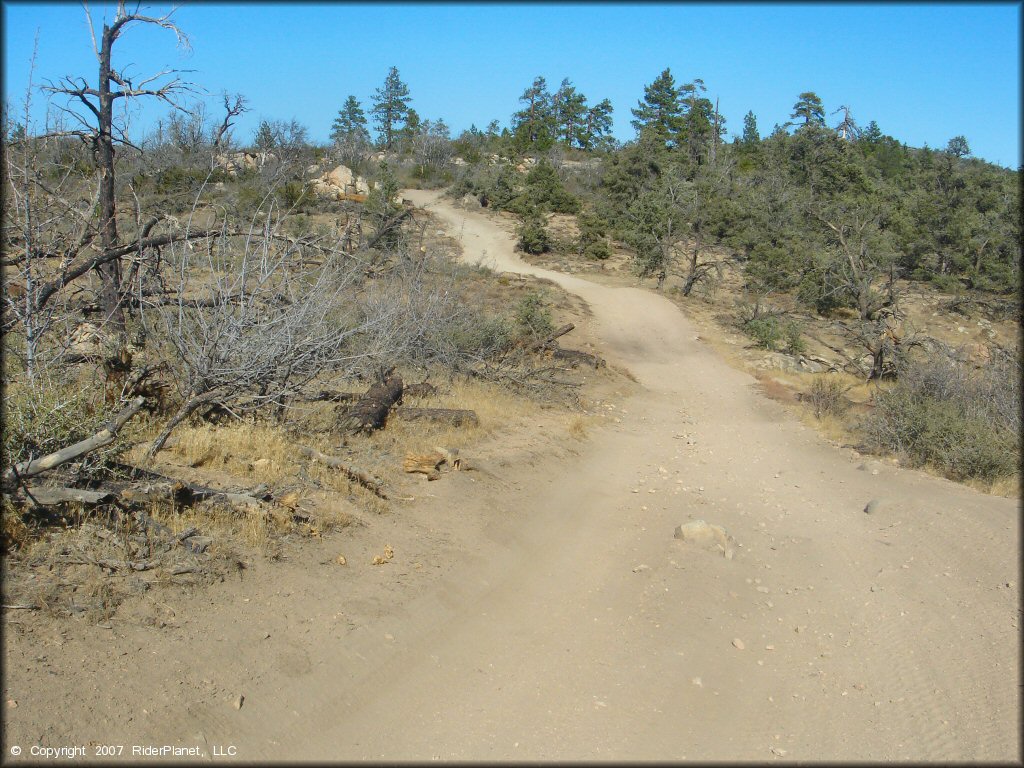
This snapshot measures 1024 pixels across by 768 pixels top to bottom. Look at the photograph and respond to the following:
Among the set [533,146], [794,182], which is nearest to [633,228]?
[794,182]

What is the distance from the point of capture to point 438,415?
9.05m

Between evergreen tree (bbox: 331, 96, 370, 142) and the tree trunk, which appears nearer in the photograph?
the tree trunk

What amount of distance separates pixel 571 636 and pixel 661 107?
46.1m

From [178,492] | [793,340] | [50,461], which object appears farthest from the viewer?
[793,340]

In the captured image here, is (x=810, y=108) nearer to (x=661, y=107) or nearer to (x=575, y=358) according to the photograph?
(x=661, y=107)

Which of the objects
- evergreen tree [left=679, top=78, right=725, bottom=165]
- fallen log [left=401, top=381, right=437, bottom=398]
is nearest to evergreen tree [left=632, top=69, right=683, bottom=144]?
evergreen tree [left=679, top=78, right=725, bottom=165]

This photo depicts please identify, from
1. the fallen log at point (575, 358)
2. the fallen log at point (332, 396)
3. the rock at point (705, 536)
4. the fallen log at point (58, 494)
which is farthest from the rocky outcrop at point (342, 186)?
the fallen log at point (58, 494)

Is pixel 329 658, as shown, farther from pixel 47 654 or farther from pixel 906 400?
pixel 906 400

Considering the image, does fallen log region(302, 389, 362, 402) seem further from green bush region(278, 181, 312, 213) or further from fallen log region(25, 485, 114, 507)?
green bush region(278, 181, 312, 213)

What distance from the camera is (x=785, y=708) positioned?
14.0 ft

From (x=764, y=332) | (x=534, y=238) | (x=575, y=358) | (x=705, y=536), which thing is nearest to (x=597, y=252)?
(x=534, y=238)

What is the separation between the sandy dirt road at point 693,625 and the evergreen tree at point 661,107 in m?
40.1

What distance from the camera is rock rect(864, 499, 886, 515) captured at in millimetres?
7745

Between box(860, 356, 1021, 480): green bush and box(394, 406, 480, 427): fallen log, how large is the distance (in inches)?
214
